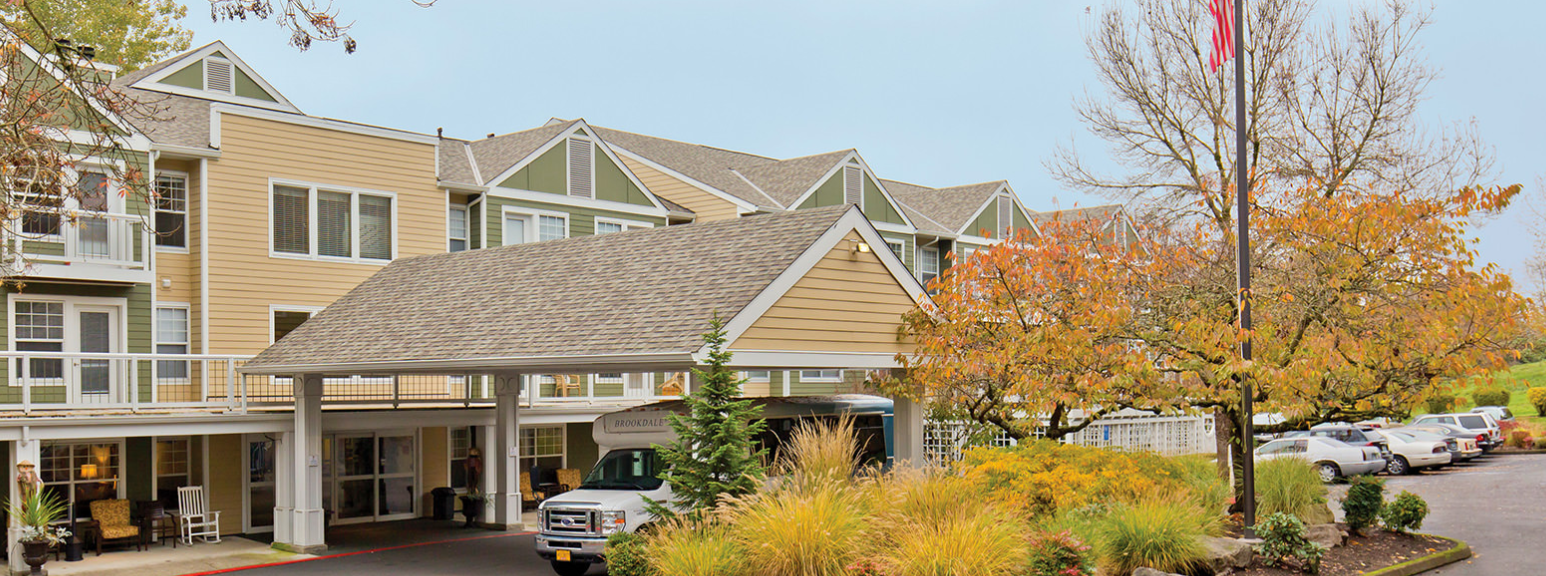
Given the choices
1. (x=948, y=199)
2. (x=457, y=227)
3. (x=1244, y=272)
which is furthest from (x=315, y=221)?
(x=948, y=199)

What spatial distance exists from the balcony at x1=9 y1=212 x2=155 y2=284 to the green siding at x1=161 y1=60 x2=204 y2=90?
21.1 ft

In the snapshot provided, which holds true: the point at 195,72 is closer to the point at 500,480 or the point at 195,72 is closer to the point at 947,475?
the point at 500,480

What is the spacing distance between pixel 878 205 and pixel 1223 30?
60.7ft

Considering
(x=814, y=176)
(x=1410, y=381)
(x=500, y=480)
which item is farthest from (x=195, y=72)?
(x=1410, y=381)

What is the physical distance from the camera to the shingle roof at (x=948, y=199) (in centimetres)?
3916

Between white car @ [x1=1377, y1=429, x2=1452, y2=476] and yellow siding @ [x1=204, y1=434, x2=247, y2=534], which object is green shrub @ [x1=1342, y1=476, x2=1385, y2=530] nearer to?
white car @ [x1=1377, y1=429, x2=1452, y2=476]

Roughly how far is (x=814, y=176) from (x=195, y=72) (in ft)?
51.3

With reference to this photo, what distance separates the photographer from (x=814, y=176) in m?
35.3

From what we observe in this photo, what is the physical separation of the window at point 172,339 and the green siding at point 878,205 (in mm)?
18172

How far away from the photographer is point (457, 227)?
27.9 m

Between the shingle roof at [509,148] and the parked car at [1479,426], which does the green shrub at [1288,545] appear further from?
the parked car at [1479,426]

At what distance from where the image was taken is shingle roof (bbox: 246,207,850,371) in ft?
54.0

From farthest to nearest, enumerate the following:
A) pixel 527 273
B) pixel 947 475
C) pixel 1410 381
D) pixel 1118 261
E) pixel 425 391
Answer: pixel 425 391 → pixel 527 273 → pixel 1118 261 → pixel 1410 381 → pixel 947 475

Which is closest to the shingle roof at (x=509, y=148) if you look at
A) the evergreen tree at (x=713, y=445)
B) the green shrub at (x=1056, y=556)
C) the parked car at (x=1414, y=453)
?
the evergreen tree at (x=713, y=445)
